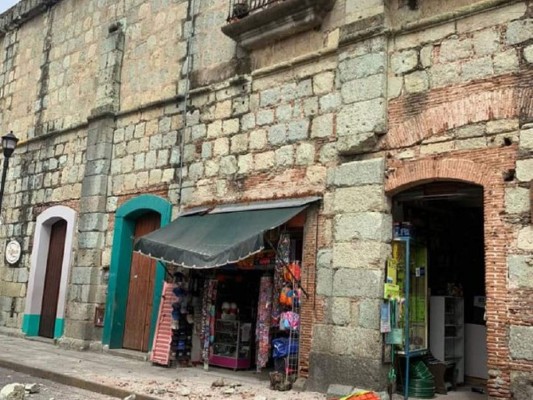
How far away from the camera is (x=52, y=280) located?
39.6 ft

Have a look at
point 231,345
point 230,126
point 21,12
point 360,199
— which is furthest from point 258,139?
point 21,12

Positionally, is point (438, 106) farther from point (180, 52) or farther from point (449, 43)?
point (180, 52)

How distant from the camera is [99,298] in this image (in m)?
10.6

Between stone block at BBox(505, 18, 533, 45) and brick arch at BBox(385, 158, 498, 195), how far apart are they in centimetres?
139

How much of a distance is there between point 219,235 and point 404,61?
329 centimetres

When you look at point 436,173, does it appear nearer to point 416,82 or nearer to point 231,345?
point 416,82

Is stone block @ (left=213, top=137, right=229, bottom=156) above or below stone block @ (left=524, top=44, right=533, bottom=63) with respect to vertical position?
below

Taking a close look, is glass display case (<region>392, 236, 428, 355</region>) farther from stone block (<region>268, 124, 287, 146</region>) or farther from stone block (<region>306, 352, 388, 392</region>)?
stone block (<region>268, 124, 287, 146</region>)

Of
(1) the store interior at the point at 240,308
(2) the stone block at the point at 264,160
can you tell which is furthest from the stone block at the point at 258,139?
(1) the store interior at the point at 240,308

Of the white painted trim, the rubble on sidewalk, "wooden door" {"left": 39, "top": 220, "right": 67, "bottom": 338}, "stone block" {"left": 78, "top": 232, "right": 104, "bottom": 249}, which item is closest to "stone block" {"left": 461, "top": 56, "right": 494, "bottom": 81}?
the rubble on sidewalk

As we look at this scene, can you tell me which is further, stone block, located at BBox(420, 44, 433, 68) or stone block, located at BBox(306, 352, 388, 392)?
stone block, located at BBox(420, 44, 433, 68)

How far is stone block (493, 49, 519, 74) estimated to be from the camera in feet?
20.3

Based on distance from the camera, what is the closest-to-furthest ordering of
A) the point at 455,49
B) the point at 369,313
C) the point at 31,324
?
the point at 455,49 → the point at 369,313 → the point at 31,324

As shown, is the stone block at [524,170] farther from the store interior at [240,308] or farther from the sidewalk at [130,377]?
the sidewalk at [130,377]
